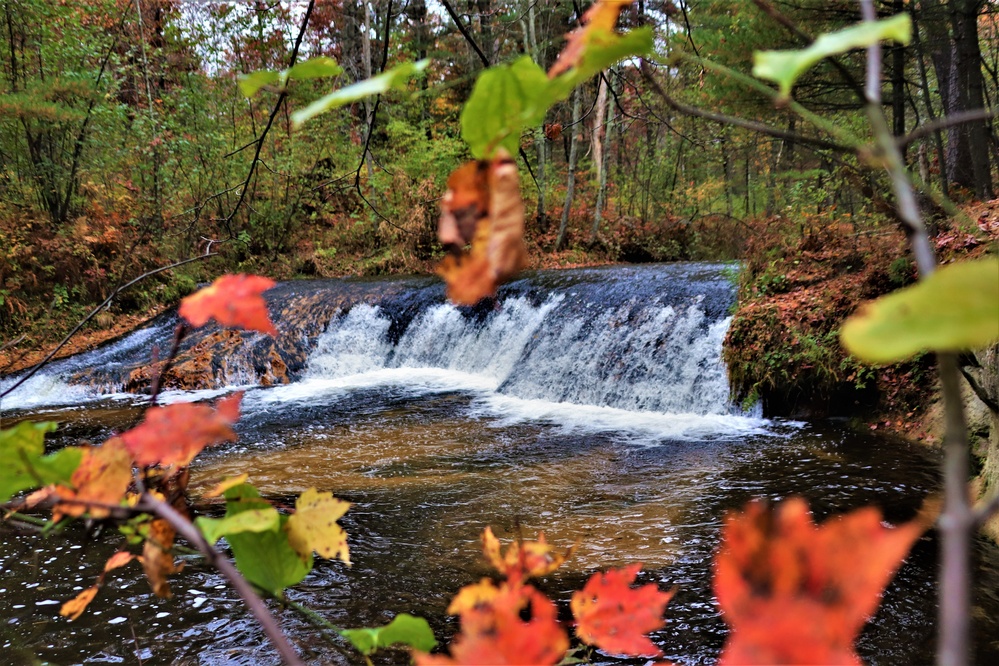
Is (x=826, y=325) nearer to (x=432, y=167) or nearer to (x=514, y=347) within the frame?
(x=514, y=347)

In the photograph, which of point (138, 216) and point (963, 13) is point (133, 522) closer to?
point (963, 13)

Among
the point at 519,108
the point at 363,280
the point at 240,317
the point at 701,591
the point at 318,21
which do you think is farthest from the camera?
the point at 318,21

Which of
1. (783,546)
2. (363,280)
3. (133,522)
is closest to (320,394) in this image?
(363,280)

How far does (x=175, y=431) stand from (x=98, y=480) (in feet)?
0.28

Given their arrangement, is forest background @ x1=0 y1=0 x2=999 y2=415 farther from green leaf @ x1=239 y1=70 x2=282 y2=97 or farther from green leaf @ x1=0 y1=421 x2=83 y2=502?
green leaf @ x1=0 y1=421 x2=83 y2=502

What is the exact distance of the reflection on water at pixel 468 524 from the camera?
3178mm

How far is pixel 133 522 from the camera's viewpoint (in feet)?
2.29

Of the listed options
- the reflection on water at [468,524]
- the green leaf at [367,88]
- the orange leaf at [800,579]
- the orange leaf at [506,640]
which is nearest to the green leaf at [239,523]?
the orange leaf at [506,640]

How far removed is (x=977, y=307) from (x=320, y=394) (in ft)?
30.9

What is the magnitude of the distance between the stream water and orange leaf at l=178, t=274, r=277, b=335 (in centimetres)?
32

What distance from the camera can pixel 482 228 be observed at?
48 cm

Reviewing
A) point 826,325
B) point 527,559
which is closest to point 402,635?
point 527,559

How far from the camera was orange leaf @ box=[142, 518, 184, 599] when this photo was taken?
68cm

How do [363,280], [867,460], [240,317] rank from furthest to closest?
[363,280]
[867,460]
[240,317]
